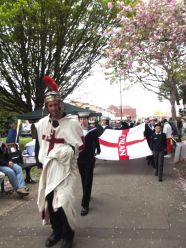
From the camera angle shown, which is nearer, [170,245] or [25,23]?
[170,245]

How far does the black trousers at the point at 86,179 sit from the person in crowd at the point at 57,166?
5.22 ft

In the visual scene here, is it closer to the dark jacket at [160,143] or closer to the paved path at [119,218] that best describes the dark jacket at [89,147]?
the paved path at [119,218]

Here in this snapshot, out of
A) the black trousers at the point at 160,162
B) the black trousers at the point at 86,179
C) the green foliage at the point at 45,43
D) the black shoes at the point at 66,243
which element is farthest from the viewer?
the green foliage at the point at 45,43

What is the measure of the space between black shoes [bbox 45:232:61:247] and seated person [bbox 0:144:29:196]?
10.1ft

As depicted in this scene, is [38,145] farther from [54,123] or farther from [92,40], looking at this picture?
[92,40]

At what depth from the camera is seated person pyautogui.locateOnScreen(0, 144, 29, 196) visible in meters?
8.07

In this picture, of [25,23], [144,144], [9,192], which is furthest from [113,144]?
[25,23]

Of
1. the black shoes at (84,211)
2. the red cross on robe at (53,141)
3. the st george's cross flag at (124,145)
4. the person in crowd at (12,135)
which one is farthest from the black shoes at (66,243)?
the person in crowd at (12,135)

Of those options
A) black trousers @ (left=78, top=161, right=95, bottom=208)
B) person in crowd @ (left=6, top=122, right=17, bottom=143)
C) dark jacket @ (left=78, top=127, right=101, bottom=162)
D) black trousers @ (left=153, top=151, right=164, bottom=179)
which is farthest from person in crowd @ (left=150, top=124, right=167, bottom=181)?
person in crowd @ (left=6, top=122, right=17, bottom=143)

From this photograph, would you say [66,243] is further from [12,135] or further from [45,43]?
[45,43]

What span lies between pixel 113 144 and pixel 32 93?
10131mm

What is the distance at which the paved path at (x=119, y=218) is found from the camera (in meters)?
5.11

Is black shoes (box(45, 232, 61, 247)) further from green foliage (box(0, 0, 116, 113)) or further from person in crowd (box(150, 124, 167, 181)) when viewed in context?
green foliage (box(0, 0, 116, 113))

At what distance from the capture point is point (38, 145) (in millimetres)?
5355
